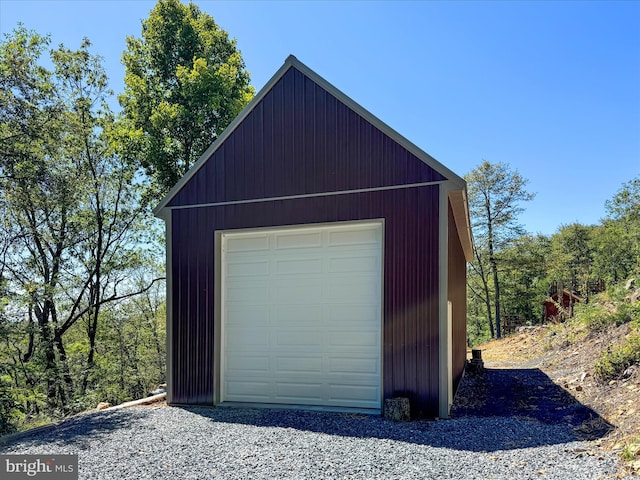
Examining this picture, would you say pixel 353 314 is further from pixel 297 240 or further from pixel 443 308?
pixel 297 240

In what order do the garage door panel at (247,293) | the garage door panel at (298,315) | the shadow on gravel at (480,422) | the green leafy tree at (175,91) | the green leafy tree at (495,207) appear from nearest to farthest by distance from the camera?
1. the shadow on gravel at (480,422)
2. the garage door panel at (298,315)
3. the garage door panel at (247,293)
4. the green leafy tree at (175,91)
5. the green leafy tree at (495,207)

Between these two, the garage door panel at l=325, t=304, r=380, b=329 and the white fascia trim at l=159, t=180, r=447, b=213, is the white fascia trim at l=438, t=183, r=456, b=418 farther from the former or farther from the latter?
the garage door panel at l=325, t=304, r=380, b=329

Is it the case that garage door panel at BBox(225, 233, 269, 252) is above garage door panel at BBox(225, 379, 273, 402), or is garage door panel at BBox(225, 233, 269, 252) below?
above

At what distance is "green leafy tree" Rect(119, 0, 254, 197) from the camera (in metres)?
12.5

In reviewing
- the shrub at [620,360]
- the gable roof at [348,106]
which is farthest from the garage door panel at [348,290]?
the shrub at [620,360]

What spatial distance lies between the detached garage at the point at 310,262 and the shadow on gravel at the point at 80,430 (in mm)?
977

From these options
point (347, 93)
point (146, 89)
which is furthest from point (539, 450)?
point (146, 89)

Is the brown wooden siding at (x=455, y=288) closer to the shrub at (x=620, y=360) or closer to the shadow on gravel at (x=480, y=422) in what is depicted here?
the shadow on gravel at (x=480, y=422)

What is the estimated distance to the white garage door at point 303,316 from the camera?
19.4ft

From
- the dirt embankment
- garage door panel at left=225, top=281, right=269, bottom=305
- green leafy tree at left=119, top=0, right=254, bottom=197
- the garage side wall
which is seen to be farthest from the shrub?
green leafy tree at left=119, top=0, right=254, bottom=197

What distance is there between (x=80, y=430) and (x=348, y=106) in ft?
17.4

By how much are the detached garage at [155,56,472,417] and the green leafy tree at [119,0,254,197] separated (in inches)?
251

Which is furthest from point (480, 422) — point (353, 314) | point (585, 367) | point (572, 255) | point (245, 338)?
point (572, 255)

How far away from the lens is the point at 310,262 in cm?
627
